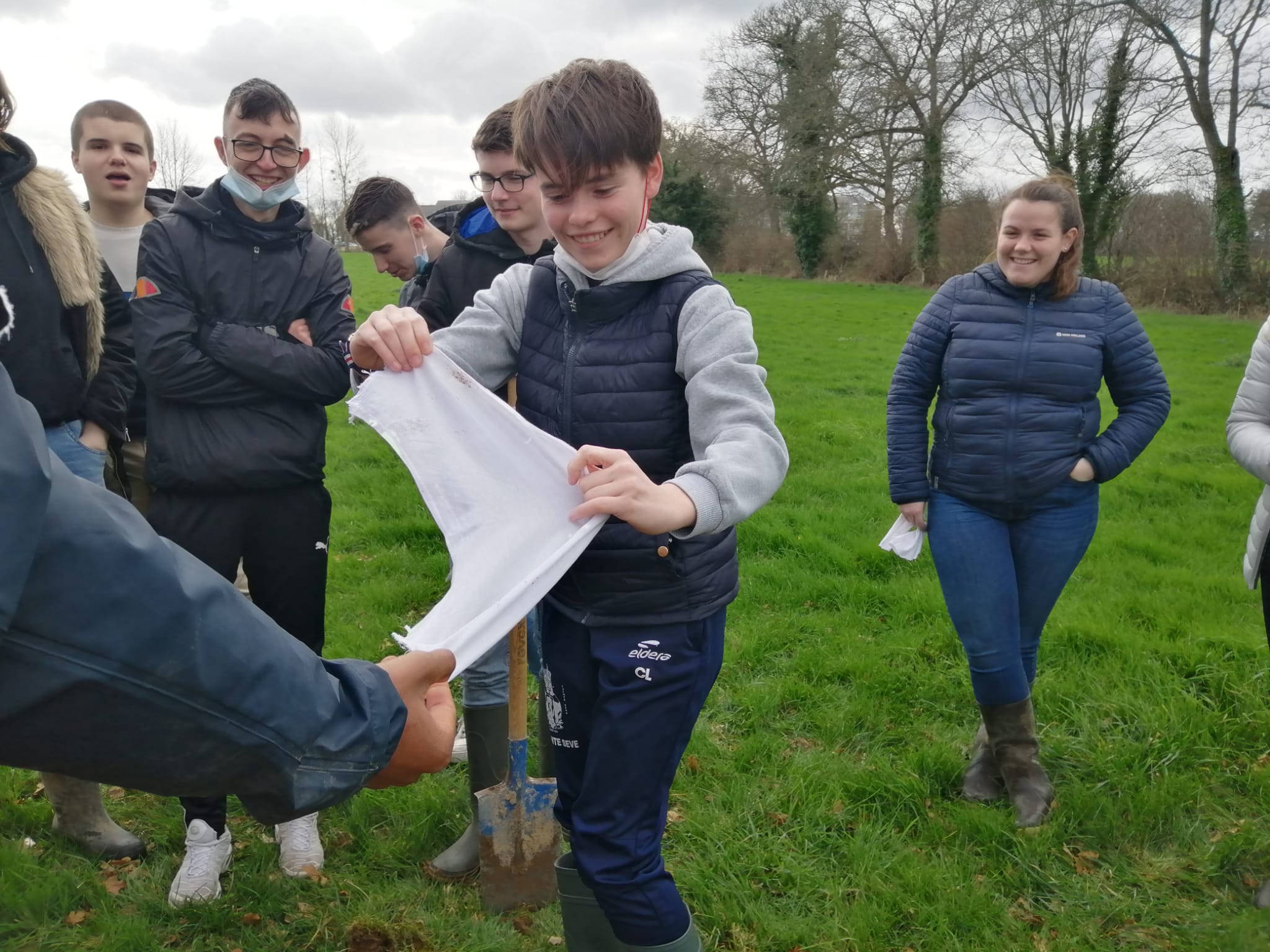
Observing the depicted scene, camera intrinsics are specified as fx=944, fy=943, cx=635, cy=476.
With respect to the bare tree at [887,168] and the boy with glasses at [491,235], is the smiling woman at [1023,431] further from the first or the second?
the bare tree at [887,168]

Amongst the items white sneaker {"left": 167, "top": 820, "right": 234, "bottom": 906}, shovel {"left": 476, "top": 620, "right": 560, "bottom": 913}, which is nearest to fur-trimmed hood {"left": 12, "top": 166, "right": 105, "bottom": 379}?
white sneaker {"left": 167, "top": 820, "right": 234, "bottom": 906}

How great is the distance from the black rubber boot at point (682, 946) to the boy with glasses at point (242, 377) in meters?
1.63

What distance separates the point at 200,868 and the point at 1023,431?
133 inches

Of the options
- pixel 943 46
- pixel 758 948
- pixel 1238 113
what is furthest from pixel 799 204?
pixel 758 948

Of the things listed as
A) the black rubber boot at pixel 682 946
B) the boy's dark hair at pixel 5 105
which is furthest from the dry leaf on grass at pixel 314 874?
the boy's dark hair at pixel 5 105

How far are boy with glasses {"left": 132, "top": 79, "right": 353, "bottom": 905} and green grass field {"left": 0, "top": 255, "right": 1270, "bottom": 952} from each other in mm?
316

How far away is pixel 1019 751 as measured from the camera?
147 inches

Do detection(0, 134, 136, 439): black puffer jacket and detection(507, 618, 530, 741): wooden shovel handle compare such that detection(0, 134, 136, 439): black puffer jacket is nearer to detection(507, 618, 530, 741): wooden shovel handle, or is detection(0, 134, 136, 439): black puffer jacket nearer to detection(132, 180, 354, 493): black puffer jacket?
detection(132, 180, 354, 493): black puffer jacket

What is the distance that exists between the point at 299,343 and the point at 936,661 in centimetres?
352

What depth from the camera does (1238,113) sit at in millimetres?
23172

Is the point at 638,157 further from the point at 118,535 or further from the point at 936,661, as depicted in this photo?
the point at 936,661

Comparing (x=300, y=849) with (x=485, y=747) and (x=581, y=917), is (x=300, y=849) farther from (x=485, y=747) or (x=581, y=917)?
(x=581, y=917)

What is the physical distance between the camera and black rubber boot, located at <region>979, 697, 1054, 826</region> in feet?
12.2

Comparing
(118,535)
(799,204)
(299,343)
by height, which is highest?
(799,204)
